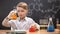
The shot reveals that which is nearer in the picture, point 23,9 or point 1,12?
point 23,9

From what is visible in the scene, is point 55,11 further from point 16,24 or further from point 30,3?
point 16,24

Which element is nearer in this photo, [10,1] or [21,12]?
[21,12]

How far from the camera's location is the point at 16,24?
1.92 meters

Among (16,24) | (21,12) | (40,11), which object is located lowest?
(16,24)

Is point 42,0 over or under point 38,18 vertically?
over

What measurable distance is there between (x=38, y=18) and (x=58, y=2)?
0.61m

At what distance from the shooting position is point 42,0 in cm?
330

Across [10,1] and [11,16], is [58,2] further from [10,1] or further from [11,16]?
[11,16]

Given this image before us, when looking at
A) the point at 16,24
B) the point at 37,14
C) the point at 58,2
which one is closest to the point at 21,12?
the point at 16,24

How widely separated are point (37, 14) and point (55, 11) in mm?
435

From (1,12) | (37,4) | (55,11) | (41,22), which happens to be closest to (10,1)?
(1,12)

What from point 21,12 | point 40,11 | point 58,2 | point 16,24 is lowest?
point 16,24

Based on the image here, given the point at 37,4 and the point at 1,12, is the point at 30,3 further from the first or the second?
the point at 1,12

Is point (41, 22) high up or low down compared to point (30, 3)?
down
